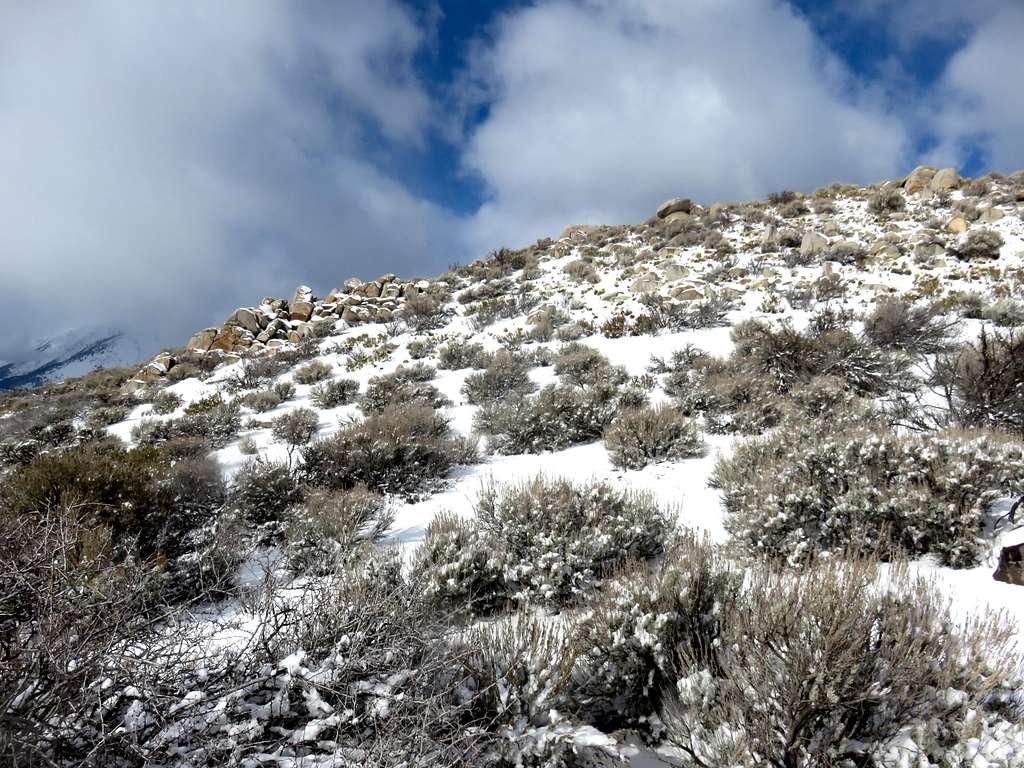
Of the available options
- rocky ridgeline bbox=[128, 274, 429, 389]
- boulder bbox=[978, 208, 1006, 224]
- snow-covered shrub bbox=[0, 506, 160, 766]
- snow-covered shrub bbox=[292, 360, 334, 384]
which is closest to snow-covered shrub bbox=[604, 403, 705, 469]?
snow-covered shrub bbox=[0, 506, 160, 766]

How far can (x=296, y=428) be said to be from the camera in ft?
27.1

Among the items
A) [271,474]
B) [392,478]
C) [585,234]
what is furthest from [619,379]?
[585,234]

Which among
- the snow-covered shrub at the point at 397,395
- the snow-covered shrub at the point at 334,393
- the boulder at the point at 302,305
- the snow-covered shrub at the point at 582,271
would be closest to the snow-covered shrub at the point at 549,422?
the snow-covered shrub at the point at 397,395

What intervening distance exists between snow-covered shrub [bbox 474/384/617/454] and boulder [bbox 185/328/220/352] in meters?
15.2

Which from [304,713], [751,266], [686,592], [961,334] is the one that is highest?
[751,266]

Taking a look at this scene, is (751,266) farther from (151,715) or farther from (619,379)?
(151,715)

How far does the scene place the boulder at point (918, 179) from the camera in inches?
842

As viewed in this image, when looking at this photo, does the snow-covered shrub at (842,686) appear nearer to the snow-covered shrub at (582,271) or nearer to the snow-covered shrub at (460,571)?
the snow-covered shrub at (460,571)

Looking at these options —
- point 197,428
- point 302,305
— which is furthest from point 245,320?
point 197,428

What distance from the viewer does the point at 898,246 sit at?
14.9 m

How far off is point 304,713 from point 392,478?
14.0 feet

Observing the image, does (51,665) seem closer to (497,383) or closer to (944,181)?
(497,383)

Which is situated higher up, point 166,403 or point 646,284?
point 646,284

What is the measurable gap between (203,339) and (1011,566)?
21744 mm
